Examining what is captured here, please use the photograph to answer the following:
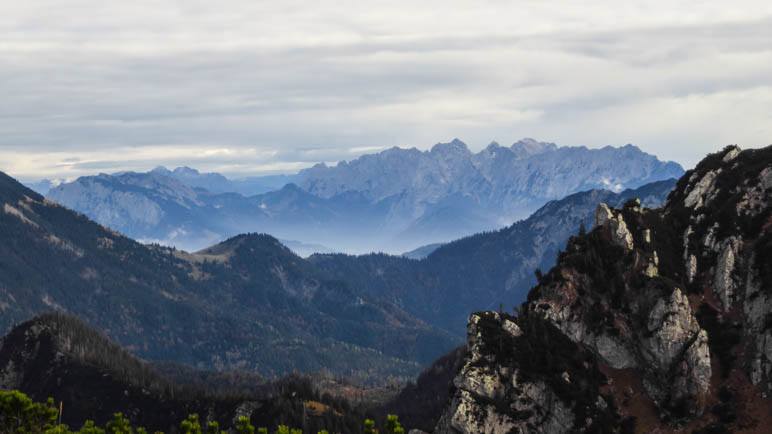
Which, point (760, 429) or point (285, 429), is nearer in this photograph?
point (285, 429)

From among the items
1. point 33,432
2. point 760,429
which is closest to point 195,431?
point 33,432

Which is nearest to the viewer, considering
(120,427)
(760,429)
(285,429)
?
(285,429)

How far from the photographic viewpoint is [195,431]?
136000mm

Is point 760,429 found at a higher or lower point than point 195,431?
lower

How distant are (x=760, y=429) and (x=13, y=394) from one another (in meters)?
134

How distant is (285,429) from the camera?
130375 millimetres

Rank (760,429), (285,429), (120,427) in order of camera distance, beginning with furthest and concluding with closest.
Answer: (760,429) → (120,427) → (285,429)

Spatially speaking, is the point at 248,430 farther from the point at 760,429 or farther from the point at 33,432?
the point at 760,429

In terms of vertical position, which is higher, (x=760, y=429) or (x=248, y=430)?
(x=248, y=430)

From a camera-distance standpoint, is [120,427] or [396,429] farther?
[120,427]

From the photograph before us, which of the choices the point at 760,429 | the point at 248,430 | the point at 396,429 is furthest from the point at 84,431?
the point at 760,429

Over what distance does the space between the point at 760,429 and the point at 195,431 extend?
114 metres

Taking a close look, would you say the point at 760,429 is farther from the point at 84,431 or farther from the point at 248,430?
the point at 84,431

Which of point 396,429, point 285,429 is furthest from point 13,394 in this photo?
point 396,429
